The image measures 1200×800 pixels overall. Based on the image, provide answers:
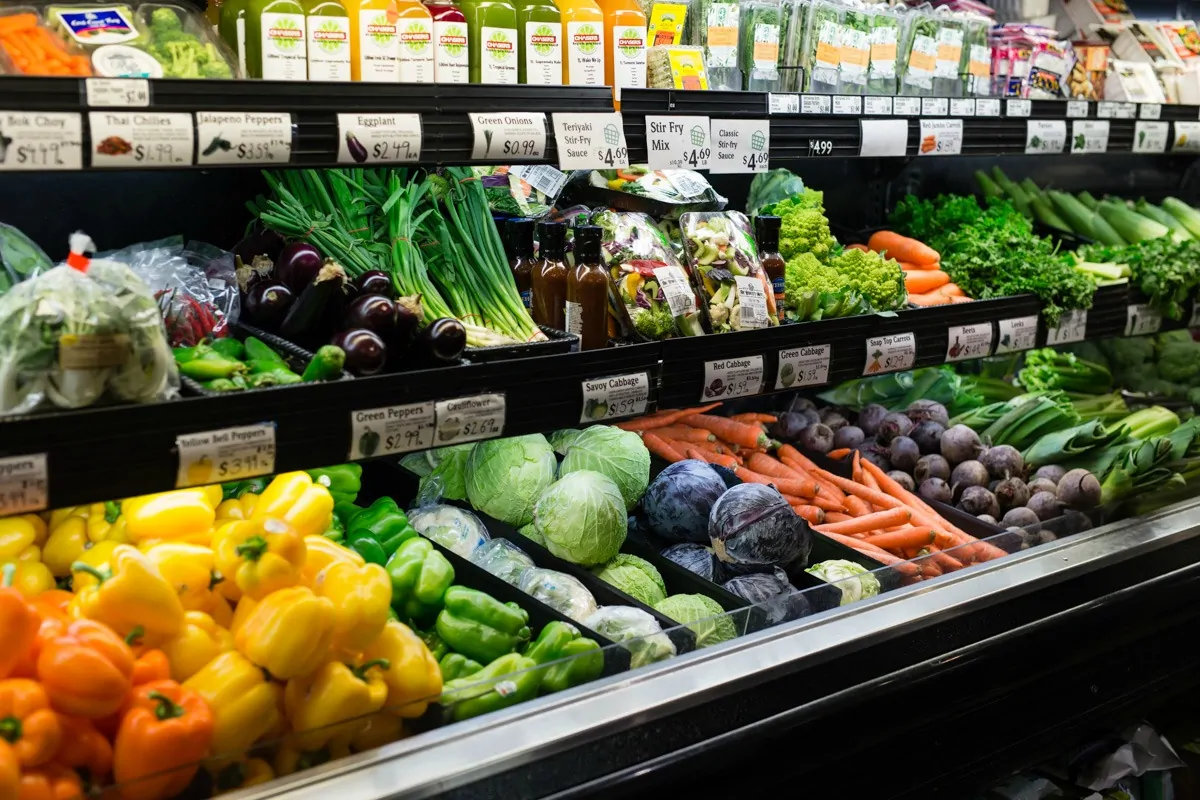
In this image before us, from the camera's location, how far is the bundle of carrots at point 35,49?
4.93ft

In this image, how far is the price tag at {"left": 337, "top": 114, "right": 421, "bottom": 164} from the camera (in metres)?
1.60

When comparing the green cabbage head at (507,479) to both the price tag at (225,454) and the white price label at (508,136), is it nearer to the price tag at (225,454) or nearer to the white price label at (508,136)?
the white price label at (508,136)

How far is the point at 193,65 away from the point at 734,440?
70.7 inches

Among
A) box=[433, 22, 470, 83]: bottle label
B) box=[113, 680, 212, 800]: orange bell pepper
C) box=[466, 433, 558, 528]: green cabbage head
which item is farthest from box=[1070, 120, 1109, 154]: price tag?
box=[113, 680, 212, 800]: orange bell pepper

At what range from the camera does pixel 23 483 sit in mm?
1347

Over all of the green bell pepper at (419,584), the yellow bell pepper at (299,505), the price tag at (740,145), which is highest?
the price tag at (740,145)

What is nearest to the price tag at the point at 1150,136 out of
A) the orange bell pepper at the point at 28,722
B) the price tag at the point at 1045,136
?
the price tag at the point at 1045,136

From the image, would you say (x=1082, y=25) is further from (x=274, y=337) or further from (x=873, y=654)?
(x=274, y=337)

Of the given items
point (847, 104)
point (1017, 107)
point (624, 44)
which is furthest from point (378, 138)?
point (1017, 107)

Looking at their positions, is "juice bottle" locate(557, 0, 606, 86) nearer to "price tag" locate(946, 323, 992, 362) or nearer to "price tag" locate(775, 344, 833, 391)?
"price tag" locate(775, 344, 833, 391)

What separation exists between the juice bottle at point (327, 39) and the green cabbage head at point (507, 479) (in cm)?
99

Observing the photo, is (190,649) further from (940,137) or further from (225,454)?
(940,137)

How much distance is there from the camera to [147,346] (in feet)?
4.74

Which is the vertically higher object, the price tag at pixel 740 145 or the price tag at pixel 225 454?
the price tag at pixel 740 145
